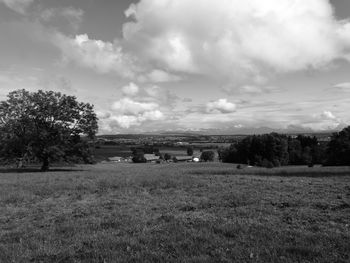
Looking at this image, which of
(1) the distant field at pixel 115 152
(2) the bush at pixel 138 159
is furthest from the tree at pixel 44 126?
(2) the bush at pixel 138 159

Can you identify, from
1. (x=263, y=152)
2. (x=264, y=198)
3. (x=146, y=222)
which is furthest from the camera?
(x=263, y=152)

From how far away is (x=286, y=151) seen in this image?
4171 inches

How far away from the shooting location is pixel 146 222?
10234mm

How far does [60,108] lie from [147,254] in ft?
133

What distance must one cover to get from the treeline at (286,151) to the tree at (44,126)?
52.1m

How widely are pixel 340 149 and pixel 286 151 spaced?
2322 centimetres

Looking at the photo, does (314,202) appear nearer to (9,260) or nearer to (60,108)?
(9,260)

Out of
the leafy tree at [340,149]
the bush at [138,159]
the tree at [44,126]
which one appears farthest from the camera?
the bush at [138,159]

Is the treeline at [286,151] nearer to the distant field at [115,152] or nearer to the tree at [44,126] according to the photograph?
the distant field at [115,152]

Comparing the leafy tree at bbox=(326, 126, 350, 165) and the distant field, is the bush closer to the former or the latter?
the distant field

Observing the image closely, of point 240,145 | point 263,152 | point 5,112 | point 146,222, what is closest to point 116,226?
point 146,222

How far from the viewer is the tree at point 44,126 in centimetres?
4400

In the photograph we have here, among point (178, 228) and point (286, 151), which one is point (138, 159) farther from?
point (178, 228)

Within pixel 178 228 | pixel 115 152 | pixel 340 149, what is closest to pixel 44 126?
pixel 178 228
